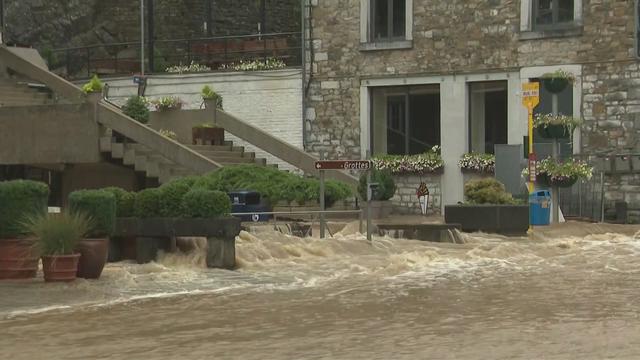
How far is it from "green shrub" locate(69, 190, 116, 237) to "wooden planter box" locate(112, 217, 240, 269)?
0.99 metres

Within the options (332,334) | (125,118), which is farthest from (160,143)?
(332,334)

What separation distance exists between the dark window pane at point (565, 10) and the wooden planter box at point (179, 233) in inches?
484

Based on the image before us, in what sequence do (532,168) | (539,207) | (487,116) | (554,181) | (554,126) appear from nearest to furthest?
(532,168) → (539,207) → (554,181) → (554,126) → (487,116)

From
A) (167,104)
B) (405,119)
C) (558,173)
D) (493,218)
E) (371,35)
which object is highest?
(371,35)

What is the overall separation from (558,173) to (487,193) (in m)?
1.74

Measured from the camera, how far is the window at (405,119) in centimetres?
2517

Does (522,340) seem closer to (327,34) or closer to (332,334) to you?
(332,334)

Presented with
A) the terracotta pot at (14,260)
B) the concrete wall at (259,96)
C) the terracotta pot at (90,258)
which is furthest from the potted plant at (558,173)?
the terracotta pot at (14,260)

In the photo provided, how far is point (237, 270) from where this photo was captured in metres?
14.1

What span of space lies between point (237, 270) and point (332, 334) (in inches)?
188

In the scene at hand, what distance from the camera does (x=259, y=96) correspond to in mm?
26531

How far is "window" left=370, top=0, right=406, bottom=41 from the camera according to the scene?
2511 cm

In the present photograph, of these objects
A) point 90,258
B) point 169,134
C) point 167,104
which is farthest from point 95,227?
point 167,104

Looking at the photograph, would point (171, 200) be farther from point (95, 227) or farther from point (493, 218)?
point (493, 218)
